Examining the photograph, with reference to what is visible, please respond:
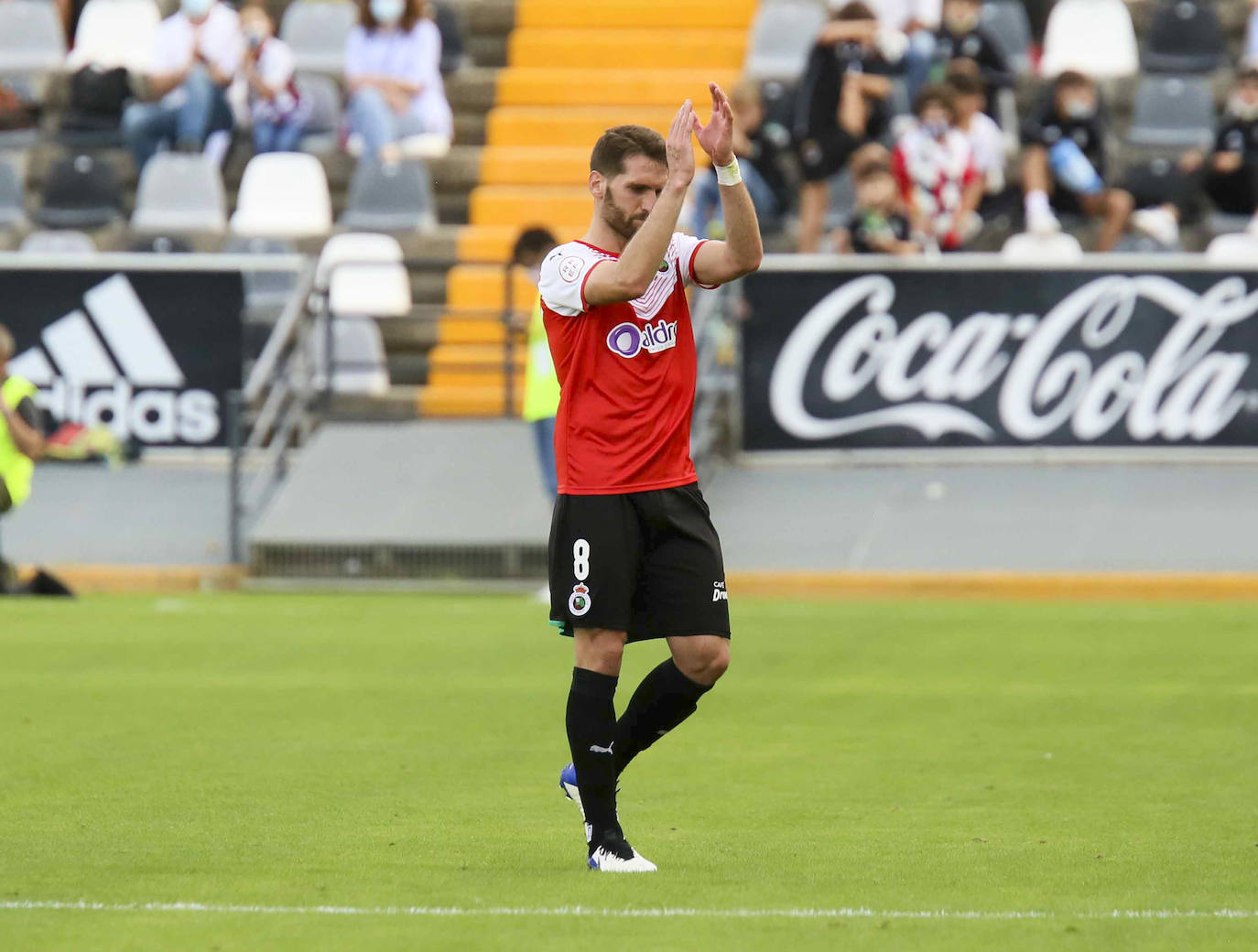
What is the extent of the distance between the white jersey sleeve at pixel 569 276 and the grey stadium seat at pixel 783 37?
57.0ft

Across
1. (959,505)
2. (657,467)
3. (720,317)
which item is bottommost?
(959,505)

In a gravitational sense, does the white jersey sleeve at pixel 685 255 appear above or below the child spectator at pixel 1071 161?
above

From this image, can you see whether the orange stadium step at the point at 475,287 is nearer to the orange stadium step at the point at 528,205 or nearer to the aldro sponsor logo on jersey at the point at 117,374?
the orange stadium step at the point at 528,205

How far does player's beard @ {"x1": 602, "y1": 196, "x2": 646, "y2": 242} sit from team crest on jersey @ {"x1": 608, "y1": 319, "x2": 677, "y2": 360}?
260 mm

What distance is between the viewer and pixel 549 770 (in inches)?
358

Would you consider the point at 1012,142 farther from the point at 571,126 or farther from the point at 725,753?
the point at 725,753

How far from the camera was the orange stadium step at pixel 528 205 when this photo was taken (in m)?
23.5

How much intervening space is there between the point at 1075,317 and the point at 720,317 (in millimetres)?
2806

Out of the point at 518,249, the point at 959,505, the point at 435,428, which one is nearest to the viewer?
the point at 518,249

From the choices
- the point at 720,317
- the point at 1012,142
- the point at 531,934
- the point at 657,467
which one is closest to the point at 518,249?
the point at 720,317

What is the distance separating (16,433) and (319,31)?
1079cm

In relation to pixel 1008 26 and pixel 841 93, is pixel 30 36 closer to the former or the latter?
pixel 841 93

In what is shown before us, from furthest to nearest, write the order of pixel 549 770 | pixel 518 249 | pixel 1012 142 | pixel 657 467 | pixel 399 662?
pixel 1012 142 → pixel 518 249 → pixel 399 662 → pixel 549 770 → pixel 657 467

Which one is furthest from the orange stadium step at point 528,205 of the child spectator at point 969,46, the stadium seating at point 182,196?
the child spectator at point 969,46
